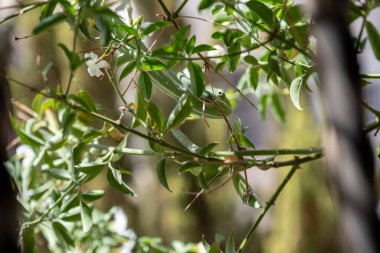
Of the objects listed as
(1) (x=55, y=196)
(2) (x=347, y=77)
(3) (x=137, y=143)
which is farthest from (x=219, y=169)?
(3) (x=137, y=143)

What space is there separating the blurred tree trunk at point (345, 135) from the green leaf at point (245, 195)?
28cm

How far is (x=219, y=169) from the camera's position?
0.46 metres

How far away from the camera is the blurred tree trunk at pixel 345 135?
0.18 m

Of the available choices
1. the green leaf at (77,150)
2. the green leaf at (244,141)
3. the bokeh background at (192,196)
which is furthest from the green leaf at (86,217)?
the bokeh background at (192,196)

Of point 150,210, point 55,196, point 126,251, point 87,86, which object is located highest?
point 55,196

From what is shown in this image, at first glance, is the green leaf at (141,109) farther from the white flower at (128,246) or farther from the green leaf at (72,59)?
the white flower at (128,246)

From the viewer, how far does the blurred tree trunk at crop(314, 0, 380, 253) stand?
18 cm

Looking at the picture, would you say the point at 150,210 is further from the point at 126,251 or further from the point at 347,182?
the point at 347,182

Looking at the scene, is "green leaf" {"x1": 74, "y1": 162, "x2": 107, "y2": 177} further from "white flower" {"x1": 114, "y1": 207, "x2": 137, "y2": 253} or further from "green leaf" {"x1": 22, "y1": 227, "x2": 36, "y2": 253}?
"white flower" {"x1": 114, "y1": 207, "x2": 137, "y2": 253}

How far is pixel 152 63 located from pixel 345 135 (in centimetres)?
29

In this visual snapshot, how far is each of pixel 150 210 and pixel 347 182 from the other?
6.89 ft

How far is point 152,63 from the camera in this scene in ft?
1.48

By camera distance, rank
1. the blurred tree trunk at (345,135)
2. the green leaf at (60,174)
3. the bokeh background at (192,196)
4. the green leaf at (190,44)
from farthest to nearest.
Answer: the bokeh background at (192,196), the green leaf at (60,174), the green leaf at (190,44), the blurred tree trunk at (345,135)

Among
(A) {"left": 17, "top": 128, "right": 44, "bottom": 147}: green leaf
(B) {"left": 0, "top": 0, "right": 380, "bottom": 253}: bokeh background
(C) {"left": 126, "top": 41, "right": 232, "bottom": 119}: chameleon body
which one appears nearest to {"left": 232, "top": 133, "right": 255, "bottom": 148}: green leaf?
(C) {"left": 126, "top": 41, "right": 232, "bottom": 119}: chameleon body
